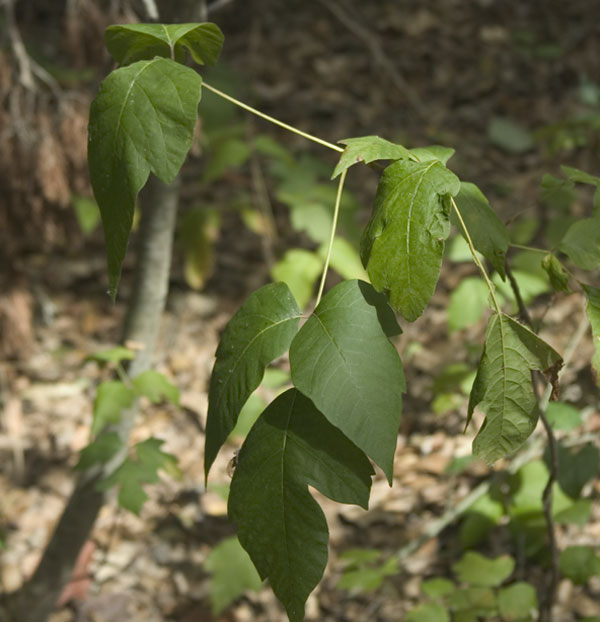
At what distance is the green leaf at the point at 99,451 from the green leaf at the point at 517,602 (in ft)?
3.59

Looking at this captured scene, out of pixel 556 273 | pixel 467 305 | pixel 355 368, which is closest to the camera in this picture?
pixel 355 368

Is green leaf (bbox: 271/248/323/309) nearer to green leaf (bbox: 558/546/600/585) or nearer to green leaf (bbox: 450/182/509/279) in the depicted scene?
green leaf (bbox: 558/546/600/585)

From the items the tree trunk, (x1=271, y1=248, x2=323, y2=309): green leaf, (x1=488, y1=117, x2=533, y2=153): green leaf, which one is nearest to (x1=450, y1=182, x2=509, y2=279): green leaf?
the tree trunk

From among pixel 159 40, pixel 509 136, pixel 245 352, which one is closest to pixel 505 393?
pixel 245 352

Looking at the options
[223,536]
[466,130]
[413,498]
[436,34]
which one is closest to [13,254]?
[223,536]

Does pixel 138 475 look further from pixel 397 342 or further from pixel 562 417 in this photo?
pixel 397 342

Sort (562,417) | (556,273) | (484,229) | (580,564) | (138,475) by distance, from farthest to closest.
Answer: (562,417) < (138,475) < (580,564) < (556,273) < (484,229)

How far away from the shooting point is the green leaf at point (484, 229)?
0.95 metres

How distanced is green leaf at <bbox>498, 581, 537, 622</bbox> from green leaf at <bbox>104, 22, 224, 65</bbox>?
4.89 feet

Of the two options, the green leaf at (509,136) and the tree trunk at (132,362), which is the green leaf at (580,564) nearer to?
the tree trunk at (132,362)

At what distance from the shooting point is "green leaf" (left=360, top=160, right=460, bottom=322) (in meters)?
0.81

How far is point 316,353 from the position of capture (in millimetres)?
829

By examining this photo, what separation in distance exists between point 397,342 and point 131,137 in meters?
2.50

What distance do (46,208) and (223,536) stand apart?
5.20 feet
